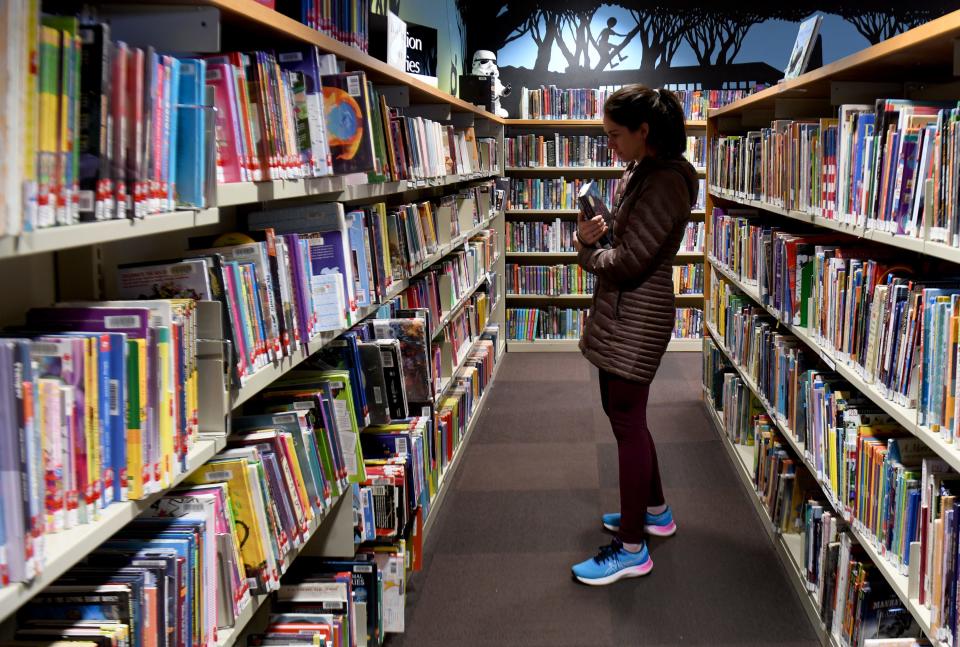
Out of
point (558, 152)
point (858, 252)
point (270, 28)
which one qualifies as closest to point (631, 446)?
point (858, 252)

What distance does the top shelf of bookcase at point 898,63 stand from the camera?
189cm

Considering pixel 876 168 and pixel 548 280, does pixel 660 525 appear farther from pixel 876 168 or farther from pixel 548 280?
pixel 548 280

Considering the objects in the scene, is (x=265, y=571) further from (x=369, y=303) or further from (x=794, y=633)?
(x=794, y=633)

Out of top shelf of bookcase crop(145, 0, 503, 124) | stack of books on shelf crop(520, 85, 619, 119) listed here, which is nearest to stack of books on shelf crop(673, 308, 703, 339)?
stack of books on shelf crop(520, 85, 619, 119)

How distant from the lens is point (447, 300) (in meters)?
4.27

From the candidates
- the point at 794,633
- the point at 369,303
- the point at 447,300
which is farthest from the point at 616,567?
Result: the point at 447,300

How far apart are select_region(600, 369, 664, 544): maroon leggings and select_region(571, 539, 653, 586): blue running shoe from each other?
0.05 m

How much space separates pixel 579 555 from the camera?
3365 millimetres

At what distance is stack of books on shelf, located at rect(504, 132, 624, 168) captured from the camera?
732 centimetres

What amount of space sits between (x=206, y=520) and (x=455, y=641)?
4.65ft

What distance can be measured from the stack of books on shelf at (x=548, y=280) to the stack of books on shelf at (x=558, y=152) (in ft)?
2.78

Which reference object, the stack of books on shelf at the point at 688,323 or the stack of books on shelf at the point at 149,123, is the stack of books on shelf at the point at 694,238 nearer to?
the stack of books on shelf at the point at 688,323

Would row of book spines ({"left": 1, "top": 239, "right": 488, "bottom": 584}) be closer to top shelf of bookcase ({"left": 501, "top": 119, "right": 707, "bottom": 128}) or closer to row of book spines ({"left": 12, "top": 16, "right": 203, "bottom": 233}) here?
row of book spines ({"left": 12, "top": 16, "right": 203, "bottom": 233})

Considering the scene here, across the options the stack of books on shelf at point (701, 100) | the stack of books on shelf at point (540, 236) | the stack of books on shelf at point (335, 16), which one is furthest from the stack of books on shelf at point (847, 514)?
the stack of books on shelf at point (701, 100)
